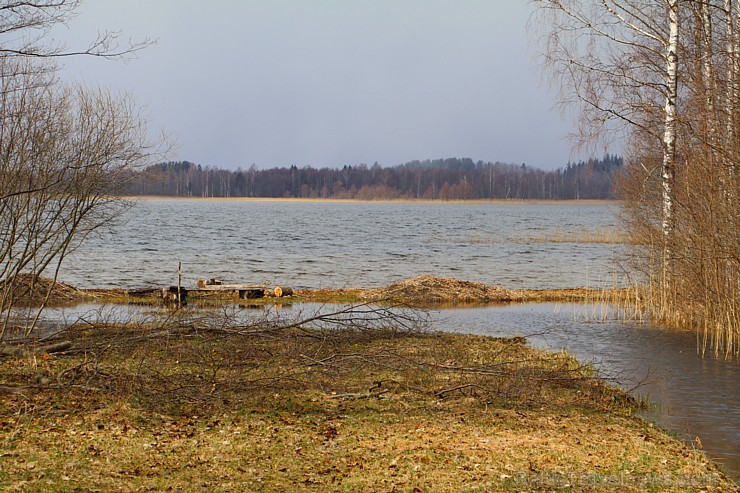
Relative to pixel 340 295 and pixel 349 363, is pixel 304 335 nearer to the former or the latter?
pixel 349 363

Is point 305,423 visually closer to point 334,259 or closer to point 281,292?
point 281,292

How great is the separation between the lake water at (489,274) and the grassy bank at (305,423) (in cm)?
137

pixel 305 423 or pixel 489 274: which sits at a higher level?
pixel 305 423

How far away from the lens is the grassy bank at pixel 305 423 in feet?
A: 24.6

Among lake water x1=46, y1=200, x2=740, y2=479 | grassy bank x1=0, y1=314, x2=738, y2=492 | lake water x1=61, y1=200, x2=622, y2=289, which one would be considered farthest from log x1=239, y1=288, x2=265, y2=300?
grassy bank x1=0, y1=314, x2=738, y2=492

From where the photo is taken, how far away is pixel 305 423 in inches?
372

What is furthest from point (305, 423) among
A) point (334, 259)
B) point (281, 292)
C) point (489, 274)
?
point (334, 259)

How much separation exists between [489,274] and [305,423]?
2930 cm

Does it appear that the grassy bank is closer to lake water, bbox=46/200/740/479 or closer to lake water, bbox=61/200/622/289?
lake water, bbox=46/200/740/479

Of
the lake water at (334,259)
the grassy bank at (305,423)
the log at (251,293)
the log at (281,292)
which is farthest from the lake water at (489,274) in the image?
the log at (251,293)

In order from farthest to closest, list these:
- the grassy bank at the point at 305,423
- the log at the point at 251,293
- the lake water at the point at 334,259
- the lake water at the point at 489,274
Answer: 1. the lake water at the point at 334,259
2. the log at the point at 251,293
3. the lake water at the point at 489,274
4. the grassy bank at the point at 305,423

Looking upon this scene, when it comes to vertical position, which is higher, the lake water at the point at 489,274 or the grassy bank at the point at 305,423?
the grassy bank at the point at 305,423

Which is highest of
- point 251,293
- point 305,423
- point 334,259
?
point 305,423

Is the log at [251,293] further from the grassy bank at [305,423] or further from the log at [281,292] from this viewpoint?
the grassy bank at [305,423]
